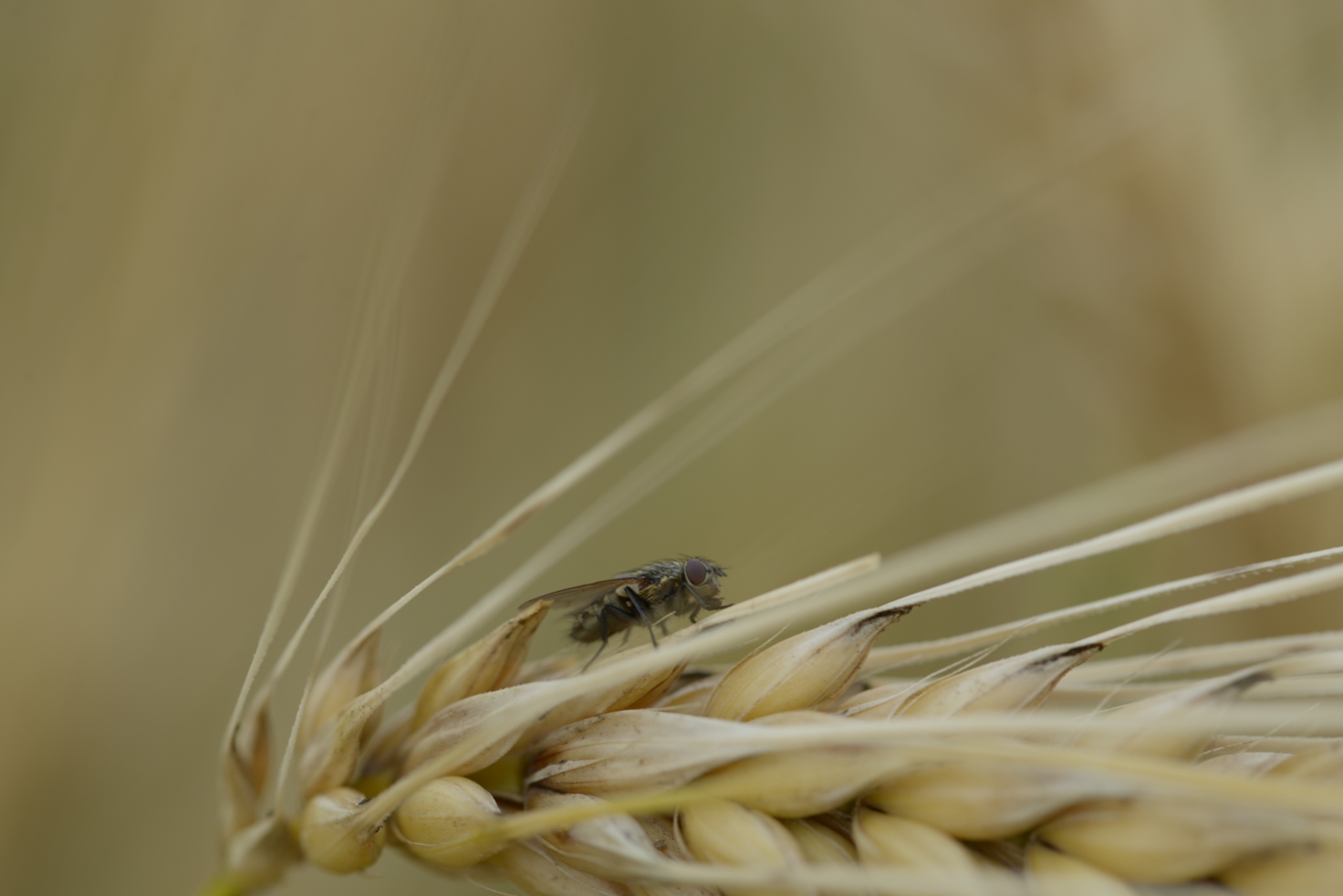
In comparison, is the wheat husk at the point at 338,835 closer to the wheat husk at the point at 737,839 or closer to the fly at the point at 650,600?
the wheat husk at the point at 737,839

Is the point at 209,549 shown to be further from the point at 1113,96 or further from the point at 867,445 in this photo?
the point at 1113,96

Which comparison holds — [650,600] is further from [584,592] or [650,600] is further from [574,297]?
[574,297]

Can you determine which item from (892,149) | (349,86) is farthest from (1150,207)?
(349,86)

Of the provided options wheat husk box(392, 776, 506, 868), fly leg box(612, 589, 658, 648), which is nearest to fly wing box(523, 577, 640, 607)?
fly leg box(612, 589, 658, 648)

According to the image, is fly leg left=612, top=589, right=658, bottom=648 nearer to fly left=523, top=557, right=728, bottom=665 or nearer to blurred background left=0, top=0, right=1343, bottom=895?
fly left=523, top=557, right=728, bottom=665

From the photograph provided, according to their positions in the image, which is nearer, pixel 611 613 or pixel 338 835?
pixel 338 835

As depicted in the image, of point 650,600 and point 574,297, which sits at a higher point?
point 574,297

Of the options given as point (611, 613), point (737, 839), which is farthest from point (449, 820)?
point (611, 613)
